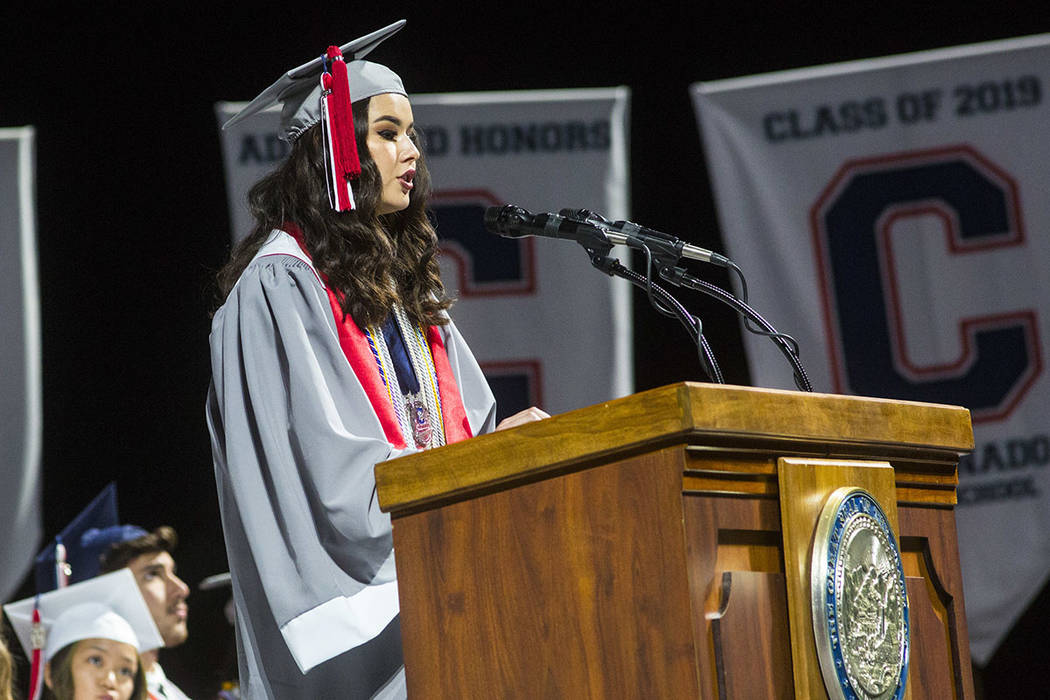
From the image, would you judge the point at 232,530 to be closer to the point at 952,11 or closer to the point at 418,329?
the point at 418,329

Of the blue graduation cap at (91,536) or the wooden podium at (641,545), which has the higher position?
the blue graduation cap at (91,536)

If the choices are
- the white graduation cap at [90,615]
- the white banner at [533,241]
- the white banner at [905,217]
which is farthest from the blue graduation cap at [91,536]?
the white banner at [905,217]

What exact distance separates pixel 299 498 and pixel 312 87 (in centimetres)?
83

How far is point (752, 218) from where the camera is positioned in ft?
17.5

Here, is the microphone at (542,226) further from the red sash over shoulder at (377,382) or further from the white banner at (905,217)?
the white banner at (905,217)

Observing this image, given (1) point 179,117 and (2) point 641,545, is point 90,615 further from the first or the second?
(2) point 641,545

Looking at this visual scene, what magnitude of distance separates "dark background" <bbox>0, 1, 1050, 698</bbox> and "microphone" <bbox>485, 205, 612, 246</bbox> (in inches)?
130

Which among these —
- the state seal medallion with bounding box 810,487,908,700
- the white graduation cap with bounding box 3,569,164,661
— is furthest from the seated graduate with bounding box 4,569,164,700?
the state seal medallion with bounding box 810,487,908,700

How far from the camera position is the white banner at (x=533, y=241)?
5.16m

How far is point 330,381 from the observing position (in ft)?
6.88

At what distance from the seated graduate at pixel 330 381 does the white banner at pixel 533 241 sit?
2.50 metres

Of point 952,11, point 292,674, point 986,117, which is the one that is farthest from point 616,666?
point 952,11

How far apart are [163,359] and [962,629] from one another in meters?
4.09

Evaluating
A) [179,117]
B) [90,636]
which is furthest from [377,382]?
[179,117]
